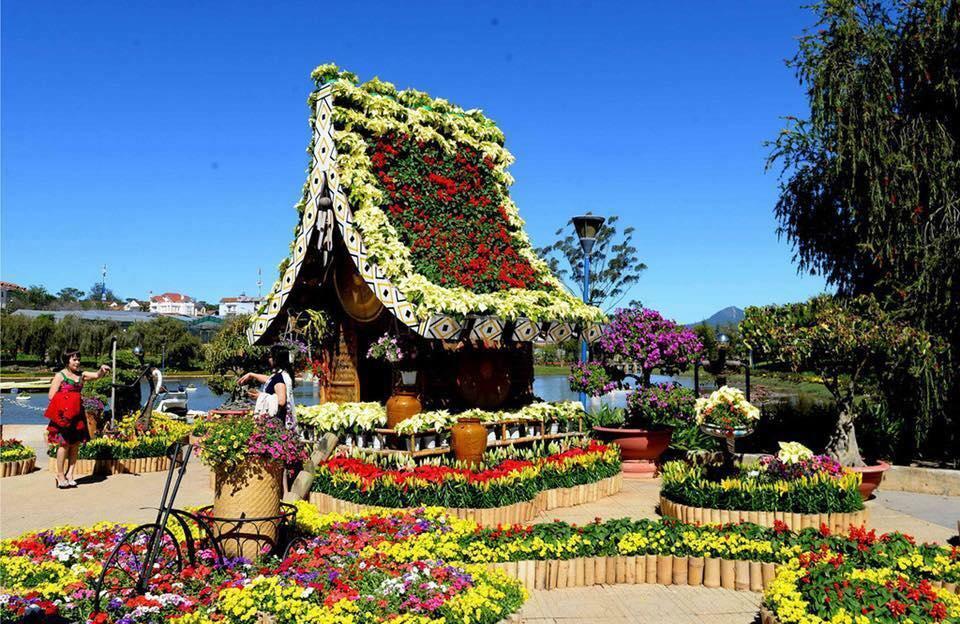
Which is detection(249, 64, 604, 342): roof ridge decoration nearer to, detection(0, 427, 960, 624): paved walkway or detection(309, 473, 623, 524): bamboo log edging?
detection(309, 473, 623, 524): bamboo log edging

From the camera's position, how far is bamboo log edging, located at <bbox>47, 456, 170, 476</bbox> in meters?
14.5

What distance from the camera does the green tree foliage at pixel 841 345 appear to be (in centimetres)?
1252

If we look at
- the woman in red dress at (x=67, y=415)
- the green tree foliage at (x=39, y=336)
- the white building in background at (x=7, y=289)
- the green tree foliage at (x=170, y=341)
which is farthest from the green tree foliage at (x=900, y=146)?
the white building in background at (x=7, y=289)

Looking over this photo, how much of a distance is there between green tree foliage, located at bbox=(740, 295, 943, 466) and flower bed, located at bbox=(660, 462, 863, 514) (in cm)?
314

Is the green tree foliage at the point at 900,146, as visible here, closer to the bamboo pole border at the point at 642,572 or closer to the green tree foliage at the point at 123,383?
the bamboo pole border at the point at 642,572

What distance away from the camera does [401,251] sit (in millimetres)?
12297

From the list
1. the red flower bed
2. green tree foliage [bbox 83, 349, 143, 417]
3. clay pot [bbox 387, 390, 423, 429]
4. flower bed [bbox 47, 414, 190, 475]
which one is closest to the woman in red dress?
flower bed [bbox 47, 414, 190, 475]

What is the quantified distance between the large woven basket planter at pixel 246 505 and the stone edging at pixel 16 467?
413 inches

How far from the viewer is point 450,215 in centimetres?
1434

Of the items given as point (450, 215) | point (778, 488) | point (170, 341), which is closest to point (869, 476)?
point (778, 488)

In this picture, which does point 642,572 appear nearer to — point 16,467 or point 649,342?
point 649,342

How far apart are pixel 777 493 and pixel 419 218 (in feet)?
25.8

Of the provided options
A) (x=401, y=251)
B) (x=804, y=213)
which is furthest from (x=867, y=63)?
(x=401, y=251)

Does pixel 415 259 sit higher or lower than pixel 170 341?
higher
